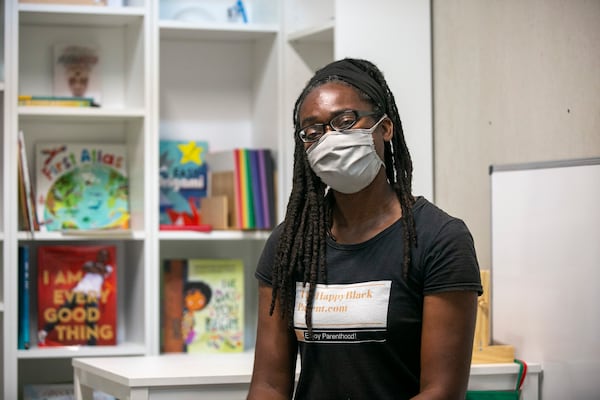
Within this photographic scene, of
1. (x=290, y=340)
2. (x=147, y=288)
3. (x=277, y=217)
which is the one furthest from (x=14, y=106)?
(x=290, y=340)

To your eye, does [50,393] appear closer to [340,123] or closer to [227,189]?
[227,189]

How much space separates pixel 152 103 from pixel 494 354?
1351mm

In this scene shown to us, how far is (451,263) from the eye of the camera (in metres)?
1.42

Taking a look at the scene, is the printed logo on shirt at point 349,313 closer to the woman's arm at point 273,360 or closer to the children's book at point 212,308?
the woman's arm at point 273,360

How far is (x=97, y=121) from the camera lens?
2.99 metres

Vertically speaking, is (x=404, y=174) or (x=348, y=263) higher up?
(x=404, y=174)

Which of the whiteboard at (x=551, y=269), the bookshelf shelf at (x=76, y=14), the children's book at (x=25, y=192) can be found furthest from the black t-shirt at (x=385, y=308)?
the bookshelf shelf at (x=76, y=14)

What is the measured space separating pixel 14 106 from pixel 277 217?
93cm

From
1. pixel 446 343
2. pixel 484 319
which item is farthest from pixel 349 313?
pixel 484 319

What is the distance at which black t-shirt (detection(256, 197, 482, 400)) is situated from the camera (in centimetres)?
143

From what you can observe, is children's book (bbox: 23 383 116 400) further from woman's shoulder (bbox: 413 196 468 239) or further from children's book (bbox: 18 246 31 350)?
woman's shoulder (bbox: 413 196 468 239)

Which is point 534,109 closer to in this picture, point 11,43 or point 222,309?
point 222,309

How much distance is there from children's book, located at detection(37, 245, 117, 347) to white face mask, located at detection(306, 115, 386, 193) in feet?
4.91

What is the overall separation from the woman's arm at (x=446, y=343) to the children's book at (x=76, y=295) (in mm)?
1655
